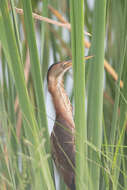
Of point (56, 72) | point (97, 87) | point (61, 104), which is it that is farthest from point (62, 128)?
point (97, 87)

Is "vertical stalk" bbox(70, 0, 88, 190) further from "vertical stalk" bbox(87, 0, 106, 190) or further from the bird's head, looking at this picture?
the bird's head

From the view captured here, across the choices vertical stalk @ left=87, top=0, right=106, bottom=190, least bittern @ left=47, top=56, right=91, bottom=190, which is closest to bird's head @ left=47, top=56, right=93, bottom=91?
least bittern @ left=47, top=56, right=91, bottom=190

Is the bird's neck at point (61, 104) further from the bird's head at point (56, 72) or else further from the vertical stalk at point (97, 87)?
the vertical stalk at point (97, 87)

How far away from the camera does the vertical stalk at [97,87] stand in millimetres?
612

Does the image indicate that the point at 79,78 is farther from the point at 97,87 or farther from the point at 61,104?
the point at 61,104

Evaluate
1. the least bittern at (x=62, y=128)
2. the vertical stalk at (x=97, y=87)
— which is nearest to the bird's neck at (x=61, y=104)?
the least bittern at (x=62, y=128)

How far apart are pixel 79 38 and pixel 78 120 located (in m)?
→ 0.13

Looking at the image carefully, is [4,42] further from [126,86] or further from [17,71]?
[126,86]

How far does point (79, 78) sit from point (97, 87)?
0.22 feet

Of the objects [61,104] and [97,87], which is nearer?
[97,87]

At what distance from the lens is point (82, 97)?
0.58 m

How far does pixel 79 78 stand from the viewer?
22.7 inches

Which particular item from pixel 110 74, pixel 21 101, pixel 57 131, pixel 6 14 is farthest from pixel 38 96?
pixel 110 74

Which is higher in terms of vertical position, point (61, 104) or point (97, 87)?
point (97, 87)
